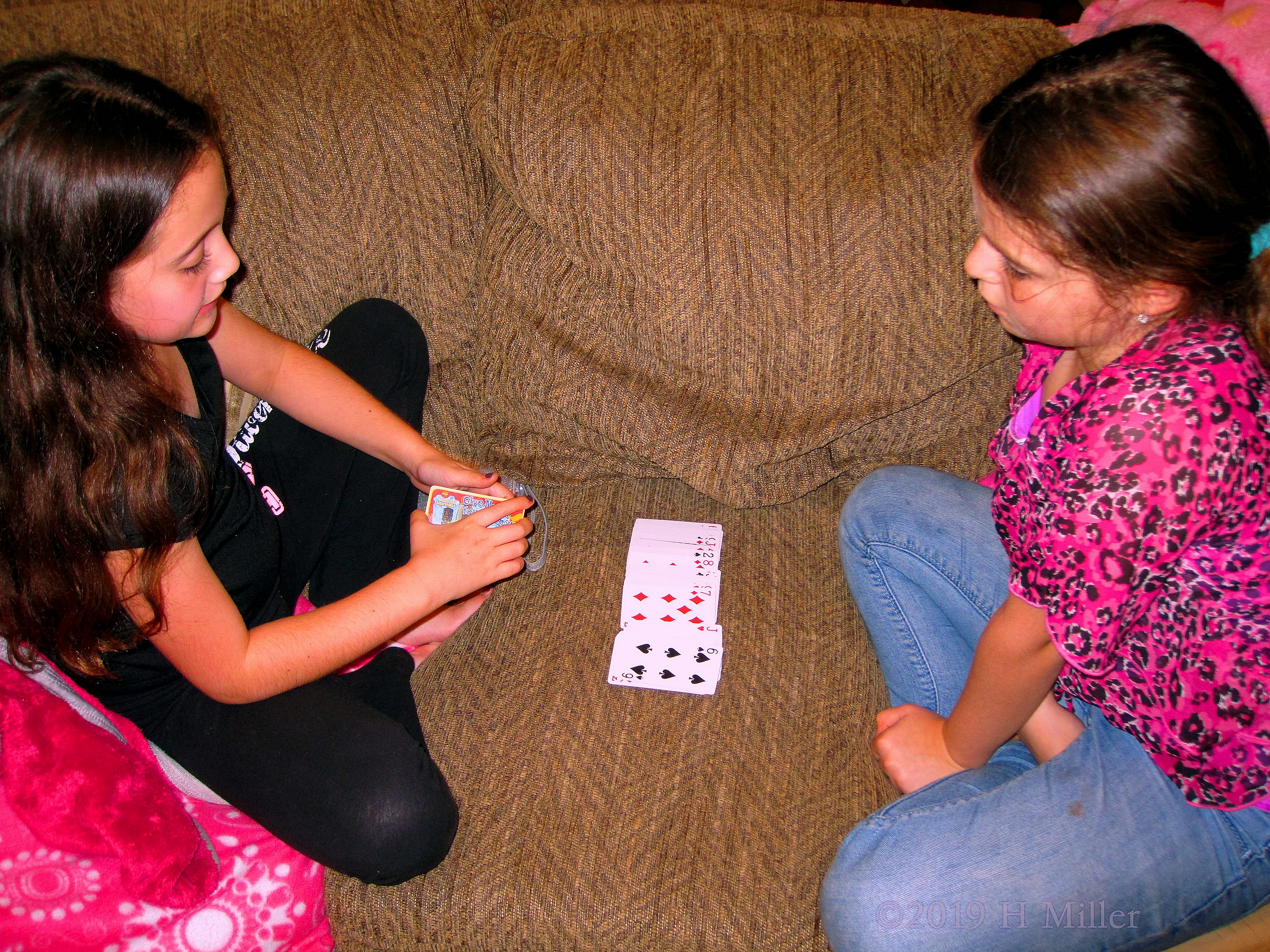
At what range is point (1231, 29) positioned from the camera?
1.14 m

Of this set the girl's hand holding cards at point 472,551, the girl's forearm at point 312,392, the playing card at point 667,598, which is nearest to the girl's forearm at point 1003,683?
the playing card at point 667,598

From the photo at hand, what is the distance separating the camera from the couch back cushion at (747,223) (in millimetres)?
1227

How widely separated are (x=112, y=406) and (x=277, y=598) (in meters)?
0.46

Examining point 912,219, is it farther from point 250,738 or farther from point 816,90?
point 250,738

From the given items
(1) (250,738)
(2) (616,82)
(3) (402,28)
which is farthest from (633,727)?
(3) (402,28)

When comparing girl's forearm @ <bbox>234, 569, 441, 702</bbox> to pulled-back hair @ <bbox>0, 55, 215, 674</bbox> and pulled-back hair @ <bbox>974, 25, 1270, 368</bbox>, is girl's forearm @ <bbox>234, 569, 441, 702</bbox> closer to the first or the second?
pulled-back hair @ <bbox>0, 55, 215, 674</bbox>

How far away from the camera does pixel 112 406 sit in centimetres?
85

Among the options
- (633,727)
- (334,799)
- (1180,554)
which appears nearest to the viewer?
(1180,554)

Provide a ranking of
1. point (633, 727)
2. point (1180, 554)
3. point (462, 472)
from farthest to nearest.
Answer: point (462, 472) → point (633, 727) → point (1180, 554)

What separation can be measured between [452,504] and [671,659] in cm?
42

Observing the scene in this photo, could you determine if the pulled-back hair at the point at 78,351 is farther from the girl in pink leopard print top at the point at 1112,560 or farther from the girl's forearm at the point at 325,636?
the girl in pink leopard print top at the point at 1112,560

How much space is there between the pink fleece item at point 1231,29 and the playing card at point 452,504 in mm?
1102

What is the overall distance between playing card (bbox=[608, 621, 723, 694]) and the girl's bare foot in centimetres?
27

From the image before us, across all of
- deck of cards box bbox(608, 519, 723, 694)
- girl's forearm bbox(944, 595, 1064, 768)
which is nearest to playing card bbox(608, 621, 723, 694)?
deck of cards box bbox(608, 519, 723, 694)
